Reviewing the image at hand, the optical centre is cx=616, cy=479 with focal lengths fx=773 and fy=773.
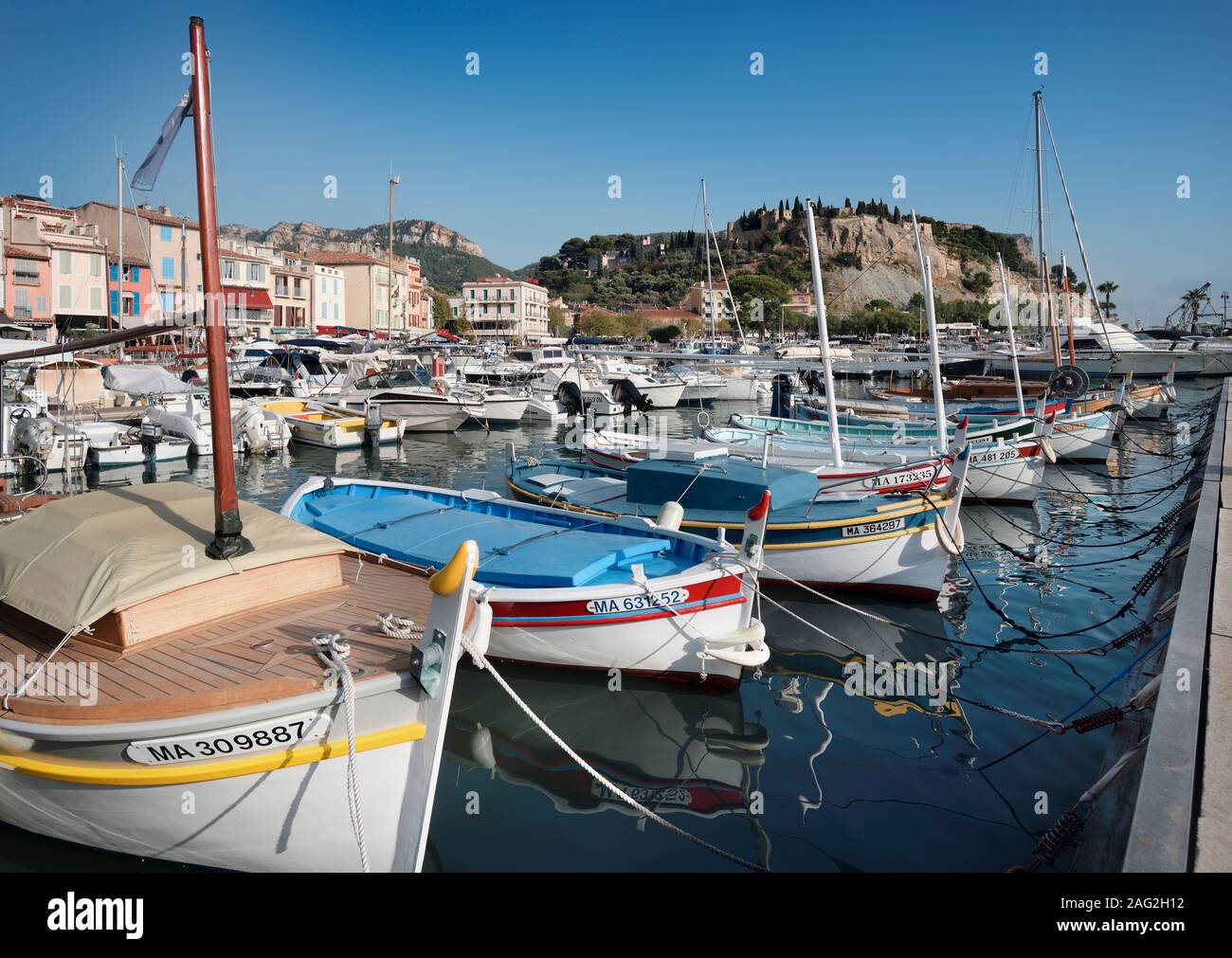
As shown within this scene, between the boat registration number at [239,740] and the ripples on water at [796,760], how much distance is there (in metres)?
1.58

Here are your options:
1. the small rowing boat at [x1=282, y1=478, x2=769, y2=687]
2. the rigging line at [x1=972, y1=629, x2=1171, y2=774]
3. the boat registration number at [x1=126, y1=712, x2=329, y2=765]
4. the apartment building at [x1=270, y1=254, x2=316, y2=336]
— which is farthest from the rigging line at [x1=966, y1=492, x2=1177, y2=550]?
the apartment building at [x1=270, y1=254, x2=316, y2=336]

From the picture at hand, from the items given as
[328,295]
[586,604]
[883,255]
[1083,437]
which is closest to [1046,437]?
[1083,437]

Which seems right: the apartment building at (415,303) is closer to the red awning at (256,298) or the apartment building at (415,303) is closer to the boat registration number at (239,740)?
the red awning at (256,298)

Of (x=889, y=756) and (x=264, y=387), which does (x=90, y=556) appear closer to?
(x=889, y=756)

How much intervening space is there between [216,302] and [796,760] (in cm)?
688

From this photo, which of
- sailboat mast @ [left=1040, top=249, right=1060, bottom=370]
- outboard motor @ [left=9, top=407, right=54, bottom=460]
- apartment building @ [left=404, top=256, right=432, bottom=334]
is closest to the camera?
outboard motor @ [left=9, top=407, right=54, bottom=460]

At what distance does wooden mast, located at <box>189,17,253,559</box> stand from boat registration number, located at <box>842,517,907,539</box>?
8.79 m

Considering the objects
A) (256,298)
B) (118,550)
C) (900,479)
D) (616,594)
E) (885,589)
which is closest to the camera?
(118,550)

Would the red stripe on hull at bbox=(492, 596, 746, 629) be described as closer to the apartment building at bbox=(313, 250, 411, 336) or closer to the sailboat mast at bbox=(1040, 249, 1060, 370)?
the sailboat mast at bbox=(1040, 249, 1060, 370)

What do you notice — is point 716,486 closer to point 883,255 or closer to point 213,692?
point 213,692

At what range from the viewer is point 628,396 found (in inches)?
1558

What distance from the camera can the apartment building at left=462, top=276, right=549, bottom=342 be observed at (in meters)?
113
